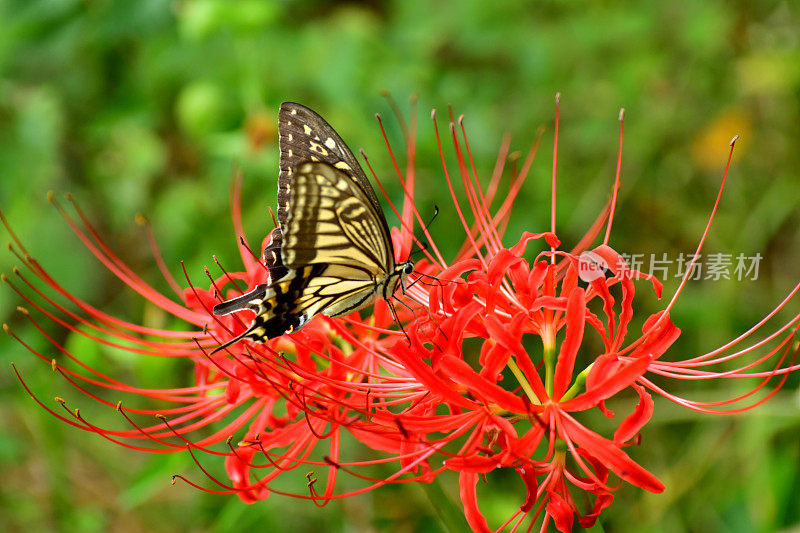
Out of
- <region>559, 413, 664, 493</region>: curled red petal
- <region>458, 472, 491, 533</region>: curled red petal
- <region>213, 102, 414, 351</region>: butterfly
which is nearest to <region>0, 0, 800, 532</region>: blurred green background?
<region>213, 102, 414, 351</region>: butterfly

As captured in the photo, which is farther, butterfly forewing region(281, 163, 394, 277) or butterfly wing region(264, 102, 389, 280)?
butterfly wing region(264, 102, 389, 280)

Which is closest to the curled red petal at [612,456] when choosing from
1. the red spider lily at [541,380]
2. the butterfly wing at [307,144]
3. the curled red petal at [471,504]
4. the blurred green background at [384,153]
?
the red spider lily at [541,380]

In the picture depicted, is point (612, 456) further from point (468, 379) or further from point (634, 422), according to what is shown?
point (468, 379)

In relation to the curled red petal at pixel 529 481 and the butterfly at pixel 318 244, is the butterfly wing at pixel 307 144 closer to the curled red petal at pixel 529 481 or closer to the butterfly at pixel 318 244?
the butterfly at pixel 318 244

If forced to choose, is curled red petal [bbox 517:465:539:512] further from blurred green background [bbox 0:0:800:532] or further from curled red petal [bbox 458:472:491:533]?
blurred green background [bbox 0:0:800:532]

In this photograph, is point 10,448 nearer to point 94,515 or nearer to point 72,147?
point 94,515

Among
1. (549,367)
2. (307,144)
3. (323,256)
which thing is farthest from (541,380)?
(307,144)

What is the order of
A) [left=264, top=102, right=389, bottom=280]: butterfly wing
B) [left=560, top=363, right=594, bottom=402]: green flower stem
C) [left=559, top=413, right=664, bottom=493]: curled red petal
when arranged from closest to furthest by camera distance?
[left=559, top=413, right=664, bottom=493]: curled red petal
[left=560, top=363, right=594, bottom=402]: green flower stem
[left=264, top=102, right=389, bottom=280]: butterfly wing
